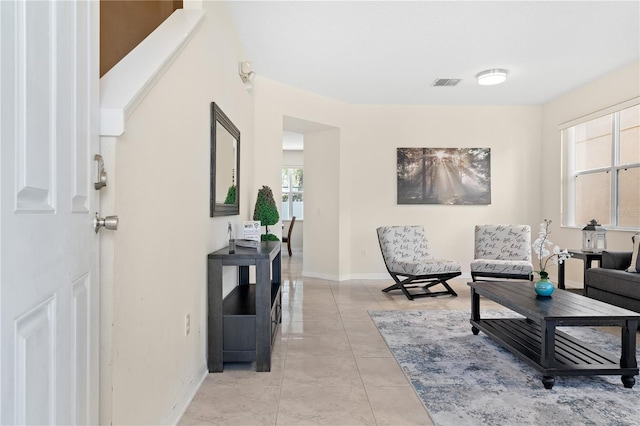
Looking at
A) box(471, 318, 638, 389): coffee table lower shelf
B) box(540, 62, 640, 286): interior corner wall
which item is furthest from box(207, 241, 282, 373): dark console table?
box(540, 62, 640, 286): interior corner wall

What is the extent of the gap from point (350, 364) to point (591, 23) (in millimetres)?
3627

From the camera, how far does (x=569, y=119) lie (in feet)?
18.6

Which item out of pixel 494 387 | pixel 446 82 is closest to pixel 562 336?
pixel 494 387

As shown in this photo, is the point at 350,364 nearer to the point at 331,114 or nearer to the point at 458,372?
the point at 458,372

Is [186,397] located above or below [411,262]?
below

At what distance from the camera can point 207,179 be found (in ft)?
8.48

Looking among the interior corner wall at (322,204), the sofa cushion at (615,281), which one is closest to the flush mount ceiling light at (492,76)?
the interior corner wall at (322,204)

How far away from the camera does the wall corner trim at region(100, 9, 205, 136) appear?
1291 millimetres

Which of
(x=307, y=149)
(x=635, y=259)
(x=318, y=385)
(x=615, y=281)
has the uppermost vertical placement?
(x=307, y=149)

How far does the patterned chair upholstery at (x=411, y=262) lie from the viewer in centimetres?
493

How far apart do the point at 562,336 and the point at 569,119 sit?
3897mm

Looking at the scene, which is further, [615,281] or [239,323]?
[615,281]

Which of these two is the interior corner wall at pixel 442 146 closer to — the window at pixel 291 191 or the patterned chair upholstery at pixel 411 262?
the patterned chair upholstery at pixel 411 262

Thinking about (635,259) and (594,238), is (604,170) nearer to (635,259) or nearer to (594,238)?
(594,238)
